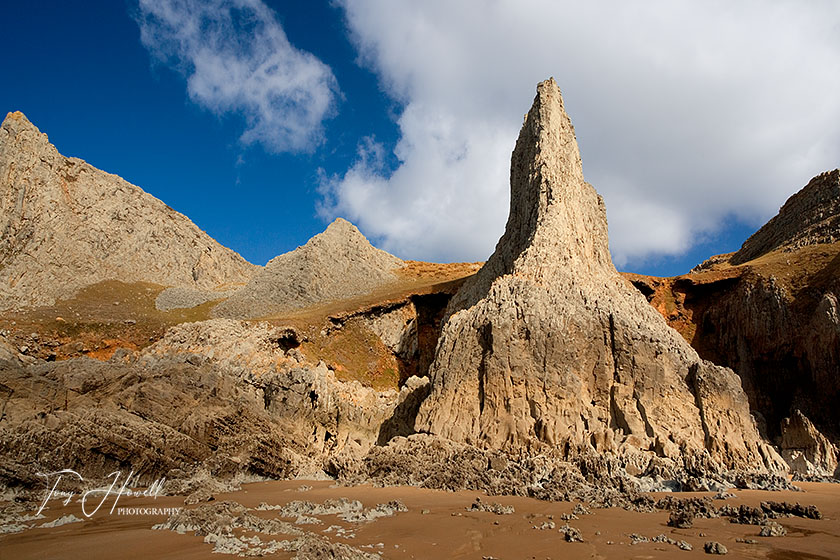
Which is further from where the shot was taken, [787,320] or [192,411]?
[787,320]

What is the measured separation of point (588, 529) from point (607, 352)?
10.2 m

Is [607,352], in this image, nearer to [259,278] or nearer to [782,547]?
[782,547]

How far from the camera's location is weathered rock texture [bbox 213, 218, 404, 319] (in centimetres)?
3006

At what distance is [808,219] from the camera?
98.0 feet

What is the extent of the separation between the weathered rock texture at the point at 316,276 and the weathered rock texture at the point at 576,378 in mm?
14786

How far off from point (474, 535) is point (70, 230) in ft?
119

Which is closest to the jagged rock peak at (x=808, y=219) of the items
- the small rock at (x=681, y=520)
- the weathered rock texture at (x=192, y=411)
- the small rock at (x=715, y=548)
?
the weathered rock texture at (x=192, y=411)

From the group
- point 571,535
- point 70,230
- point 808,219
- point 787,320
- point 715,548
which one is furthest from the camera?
point 70,230

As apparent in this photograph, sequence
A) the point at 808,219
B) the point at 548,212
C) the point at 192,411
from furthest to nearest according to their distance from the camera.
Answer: the point at 808,219
the point at 548,212
the point at 192,411

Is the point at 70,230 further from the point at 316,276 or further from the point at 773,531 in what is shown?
the point at 773,531

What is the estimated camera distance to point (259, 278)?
3278 centimetres

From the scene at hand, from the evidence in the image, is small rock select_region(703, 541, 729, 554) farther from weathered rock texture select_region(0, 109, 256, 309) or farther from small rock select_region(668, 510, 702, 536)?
weathered rock texture select_region(0, 109, 256, 309)

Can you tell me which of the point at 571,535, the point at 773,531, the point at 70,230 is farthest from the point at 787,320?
the point at 70,230

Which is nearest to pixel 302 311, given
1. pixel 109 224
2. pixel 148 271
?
pixel 148 271
